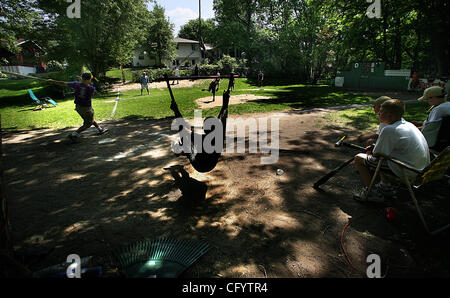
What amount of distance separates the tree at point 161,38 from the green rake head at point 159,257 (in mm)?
50005

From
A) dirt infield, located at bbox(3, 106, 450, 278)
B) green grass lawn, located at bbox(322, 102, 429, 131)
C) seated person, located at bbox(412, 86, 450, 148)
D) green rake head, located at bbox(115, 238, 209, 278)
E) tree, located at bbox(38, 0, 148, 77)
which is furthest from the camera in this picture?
tree, located at bbox(38, 0, 148, 77)

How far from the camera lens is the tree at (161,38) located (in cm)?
4531

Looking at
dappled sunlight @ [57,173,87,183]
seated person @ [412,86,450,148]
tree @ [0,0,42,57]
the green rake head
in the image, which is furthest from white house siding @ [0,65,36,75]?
seated person @ [412,86,450,148]

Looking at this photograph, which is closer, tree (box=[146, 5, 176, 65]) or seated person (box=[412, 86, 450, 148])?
seated person (box=[412, 86, 450, 148])

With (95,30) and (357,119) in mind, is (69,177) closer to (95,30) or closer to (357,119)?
(357,119)

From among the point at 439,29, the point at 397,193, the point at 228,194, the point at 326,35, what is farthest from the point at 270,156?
the point at 326,35

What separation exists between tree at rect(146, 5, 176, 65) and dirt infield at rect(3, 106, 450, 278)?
4632cm

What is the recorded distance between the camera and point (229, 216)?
334 cm

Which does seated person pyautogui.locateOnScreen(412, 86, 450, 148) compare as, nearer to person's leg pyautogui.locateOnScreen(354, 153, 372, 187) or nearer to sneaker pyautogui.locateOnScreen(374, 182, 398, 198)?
sneaker pyautogui.locateOnScreen(374, 182, 398, 198)

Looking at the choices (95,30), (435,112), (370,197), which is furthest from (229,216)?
(95,30)

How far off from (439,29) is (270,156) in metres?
19.2

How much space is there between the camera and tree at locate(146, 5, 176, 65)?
45312 mm

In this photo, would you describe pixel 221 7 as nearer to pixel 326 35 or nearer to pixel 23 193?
pixel 326 35
